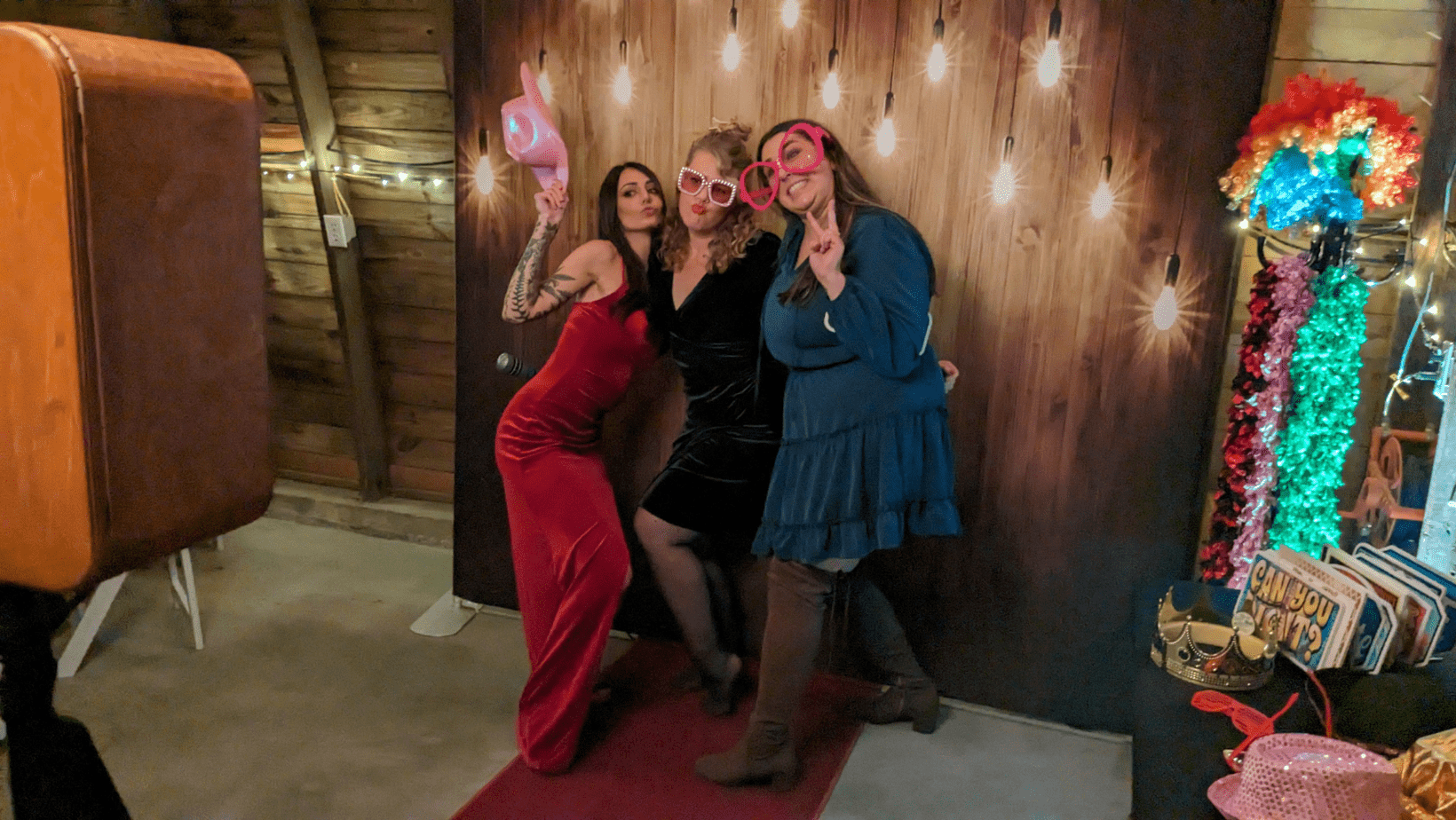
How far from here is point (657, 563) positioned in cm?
247

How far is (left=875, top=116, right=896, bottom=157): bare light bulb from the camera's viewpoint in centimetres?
242

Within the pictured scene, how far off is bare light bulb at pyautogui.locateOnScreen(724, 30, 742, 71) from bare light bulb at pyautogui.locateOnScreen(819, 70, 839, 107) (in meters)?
0.25

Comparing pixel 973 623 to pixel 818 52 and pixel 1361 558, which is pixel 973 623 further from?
pixel 818 52

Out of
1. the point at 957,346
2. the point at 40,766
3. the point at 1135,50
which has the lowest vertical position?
the point at 40,766

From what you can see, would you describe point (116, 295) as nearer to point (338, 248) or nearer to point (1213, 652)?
point (1213, 652)

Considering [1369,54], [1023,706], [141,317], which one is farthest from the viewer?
[1023,706]

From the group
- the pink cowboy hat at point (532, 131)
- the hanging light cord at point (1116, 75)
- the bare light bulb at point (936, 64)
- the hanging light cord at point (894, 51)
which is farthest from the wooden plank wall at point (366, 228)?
the hanging light cord at point (1116, 75)

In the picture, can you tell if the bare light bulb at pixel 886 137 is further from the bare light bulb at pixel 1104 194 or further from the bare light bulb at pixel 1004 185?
the bare light bulb at pixel 1104 194

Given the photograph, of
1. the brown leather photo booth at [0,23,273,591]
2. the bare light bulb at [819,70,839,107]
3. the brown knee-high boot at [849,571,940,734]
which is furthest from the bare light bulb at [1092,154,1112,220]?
the brown leather photo booth at [0,23,273,591]

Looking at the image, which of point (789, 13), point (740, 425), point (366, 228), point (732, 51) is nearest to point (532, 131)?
point (732, 51)

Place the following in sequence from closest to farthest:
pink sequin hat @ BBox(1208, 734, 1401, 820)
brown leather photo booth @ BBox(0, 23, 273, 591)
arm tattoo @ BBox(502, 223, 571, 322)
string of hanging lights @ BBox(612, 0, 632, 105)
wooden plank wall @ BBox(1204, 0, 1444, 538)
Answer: brown leather photo booth @ BBox(0, 23, 273, 591) → pink sequin hat @ BBox(1208, 734, 1401, 820) → wooden plank wall @ BBox(1204, 0, 1444, 538) → arm tattoo @ BBox(502, 223, 571, 322) → string of hanging lights @ BBox(612, 0, 632, 105)

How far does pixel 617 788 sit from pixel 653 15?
201 cm

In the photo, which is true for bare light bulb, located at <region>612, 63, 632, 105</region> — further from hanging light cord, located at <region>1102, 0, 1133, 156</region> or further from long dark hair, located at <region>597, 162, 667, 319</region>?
hanging light cord, located at <region>1102, 0, 1133, 156</region>

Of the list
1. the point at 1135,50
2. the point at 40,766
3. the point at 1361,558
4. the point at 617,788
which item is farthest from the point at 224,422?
the point at 1135,50
